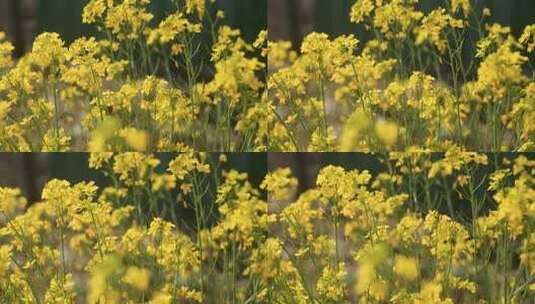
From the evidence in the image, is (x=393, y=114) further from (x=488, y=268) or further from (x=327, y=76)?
(x=488, y=268)

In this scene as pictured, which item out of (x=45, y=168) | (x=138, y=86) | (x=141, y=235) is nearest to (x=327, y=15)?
(x=138, y=86)

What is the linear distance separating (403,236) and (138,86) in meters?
0.96

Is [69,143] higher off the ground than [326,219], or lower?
higher

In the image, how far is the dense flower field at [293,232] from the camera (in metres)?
2.96

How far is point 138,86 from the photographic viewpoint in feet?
9.91

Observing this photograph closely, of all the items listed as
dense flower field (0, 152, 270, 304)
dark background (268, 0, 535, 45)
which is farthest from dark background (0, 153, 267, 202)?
dark background (268, 0, 535, 45)

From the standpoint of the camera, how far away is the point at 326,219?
3002 mm

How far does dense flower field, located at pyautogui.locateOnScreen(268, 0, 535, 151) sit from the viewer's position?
2973 millimetres

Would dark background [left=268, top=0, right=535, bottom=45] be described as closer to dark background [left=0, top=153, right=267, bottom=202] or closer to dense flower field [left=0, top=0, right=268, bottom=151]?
dense flower field [left=0, top=0, right=268, bottom=151]

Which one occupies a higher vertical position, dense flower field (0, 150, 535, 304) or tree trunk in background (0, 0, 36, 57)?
tree trunk in background (0, 0, 36, 57)

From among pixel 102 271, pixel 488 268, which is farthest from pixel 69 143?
pixel 488 268

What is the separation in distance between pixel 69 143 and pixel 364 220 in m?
0.96

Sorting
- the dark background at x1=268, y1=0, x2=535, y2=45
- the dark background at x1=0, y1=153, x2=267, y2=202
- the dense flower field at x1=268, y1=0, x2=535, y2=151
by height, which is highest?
the dark background at x1=268, y1=0, x2=535, y2=45

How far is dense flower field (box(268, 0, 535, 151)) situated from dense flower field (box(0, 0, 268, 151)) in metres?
0.13
